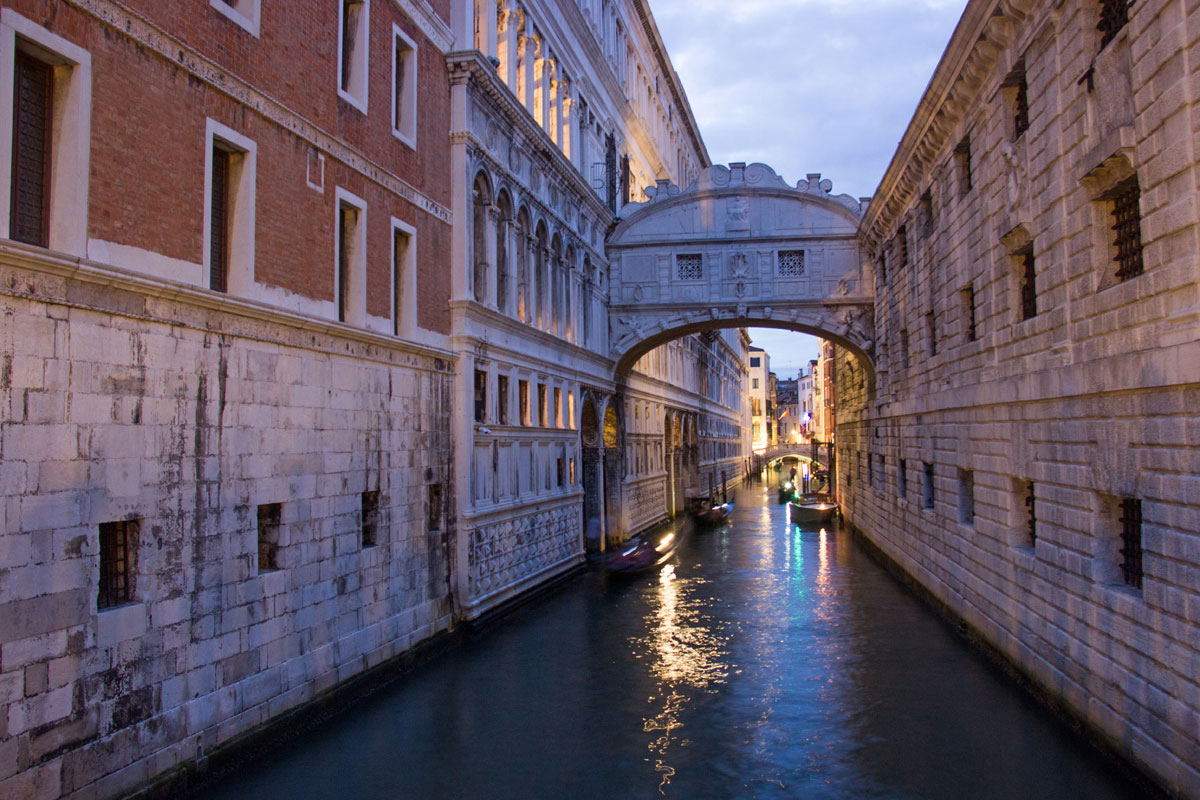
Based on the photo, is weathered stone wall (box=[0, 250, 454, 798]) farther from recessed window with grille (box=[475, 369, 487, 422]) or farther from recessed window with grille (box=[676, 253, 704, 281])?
recessed window with grille (box=[676, 253, 704, 281])

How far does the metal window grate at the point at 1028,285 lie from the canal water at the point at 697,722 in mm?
4858

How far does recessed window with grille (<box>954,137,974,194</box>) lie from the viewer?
14.8 m

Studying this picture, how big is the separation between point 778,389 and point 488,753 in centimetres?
14062

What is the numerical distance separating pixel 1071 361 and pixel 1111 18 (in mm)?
3446

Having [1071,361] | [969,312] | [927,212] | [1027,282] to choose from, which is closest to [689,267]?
[927,212]

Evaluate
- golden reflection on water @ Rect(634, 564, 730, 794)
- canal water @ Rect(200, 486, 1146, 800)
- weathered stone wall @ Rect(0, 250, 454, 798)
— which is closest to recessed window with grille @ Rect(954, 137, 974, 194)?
canal water @ Rect(200, 486, 1146, 800)

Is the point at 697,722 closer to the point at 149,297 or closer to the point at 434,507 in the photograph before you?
the point at 434,507

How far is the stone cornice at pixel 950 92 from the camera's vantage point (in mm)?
11633

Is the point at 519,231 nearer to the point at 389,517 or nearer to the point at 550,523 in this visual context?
the point at 550,523

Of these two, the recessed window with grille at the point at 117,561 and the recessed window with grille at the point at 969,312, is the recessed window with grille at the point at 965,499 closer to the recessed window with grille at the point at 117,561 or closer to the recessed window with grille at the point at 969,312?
the recessed window with grille at the point at 969,312

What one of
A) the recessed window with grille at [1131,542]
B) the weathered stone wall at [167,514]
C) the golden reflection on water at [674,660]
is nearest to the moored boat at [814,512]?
A: the golden reflection on water at [674,660]

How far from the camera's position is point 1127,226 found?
878 cm

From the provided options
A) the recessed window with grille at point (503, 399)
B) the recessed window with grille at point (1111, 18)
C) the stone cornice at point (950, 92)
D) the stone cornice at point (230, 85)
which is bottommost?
the recessed window with grille at point (503, 399)

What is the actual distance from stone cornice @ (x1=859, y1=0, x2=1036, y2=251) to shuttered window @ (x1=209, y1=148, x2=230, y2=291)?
9.32 m
